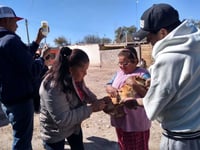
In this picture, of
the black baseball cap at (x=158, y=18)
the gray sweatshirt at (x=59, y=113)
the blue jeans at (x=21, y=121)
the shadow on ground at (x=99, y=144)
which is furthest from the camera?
the shadow on ground at (x=99, y=144)

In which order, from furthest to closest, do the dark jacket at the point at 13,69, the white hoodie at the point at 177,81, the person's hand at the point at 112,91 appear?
the dark jacket at the point at 13,69
the person's hand at the point at 112,91
the white hoodie at the point at 177,81

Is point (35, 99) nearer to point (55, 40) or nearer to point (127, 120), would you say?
point (127, 120)

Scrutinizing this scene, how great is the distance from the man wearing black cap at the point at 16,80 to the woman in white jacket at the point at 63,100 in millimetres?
556

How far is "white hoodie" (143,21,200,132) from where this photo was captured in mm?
1593

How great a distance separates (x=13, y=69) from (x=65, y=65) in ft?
2.58

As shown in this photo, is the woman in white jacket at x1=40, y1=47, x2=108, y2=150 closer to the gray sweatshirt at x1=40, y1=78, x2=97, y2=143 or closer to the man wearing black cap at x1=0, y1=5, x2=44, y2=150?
the gray sweatshirt at x1=40, y1=78, x2=97, y2=143

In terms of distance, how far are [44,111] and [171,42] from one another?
1328mm

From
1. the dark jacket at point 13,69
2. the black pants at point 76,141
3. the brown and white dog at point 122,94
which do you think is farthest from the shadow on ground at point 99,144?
the brown and white dog at point 122,94

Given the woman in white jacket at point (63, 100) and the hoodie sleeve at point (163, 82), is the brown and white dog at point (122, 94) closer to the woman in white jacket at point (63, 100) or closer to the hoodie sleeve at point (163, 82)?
the woman in white jacket at point (63, 100)

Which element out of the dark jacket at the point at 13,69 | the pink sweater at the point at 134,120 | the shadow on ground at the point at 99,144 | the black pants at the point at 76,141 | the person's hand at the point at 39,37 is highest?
the person's hand at the point at 39,37

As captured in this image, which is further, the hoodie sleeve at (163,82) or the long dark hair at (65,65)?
the long dark hair at (65,65)

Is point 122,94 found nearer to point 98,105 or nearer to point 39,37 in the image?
point 98,105

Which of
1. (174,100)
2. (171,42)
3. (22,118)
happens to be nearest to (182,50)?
(171,42)

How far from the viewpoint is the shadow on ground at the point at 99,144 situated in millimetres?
4359
